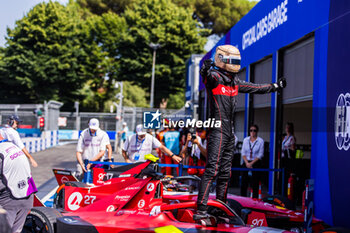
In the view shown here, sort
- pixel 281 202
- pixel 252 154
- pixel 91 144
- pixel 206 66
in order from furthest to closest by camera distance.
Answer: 1. pixel 252 154
2. pixel 91 144
3. pixel 281 202
4. pixel 206 66

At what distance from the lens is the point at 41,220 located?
4.50m

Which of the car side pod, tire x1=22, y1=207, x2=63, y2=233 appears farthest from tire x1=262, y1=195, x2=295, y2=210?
tire x1=22, y1=207, x2=63, y2=233

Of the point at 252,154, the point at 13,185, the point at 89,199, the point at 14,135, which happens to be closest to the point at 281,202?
the point at 252,154

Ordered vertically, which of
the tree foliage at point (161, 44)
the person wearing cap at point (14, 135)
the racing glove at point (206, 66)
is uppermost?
the tree foliage at point (161, 44)

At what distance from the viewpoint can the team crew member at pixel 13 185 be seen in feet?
13.9

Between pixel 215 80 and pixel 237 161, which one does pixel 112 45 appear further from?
pixel 215 80

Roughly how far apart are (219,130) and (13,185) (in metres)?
2.26

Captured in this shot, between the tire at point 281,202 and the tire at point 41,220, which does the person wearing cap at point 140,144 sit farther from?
the tire at point 41,220

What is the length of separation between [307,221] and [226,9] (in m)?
→ 45.0

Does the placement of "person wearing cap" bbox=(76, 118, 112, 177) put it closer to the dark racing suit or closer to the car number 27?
the car number 27

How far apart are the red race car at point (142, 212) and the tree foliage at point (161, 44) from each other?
3205cm

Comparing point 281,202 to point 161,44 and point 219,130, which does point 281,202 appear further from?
point 161,44

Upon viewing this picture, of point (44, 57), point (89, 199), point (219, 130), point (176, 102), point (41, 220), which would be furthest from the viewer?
point (176, 102)

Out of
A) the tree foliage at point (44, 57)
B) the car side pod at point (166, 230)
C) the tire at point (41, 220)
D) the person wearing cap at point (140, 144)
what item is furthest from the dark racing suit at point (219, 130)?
the tree foliage at point (44, 57)
